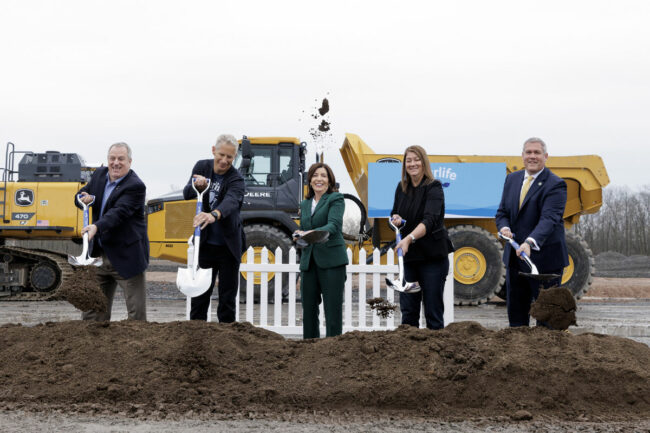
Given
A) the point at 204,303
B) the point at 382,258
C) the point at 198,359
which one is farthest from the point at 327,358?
the point at 382,258

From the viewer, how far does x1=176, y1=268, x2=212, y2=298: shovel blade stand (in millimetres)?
4926

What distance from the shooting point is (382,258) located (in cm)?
1131

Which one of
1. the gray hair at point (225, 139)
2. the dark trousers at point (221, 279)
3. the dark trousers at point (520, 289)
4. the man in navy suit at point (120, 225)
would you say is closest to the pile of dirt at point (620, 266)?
the dark trousers at point (520, 289)

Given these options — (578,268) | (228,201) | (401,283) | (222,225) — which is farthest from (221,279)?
(578,268)

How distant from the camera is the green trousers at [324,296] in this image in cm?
516

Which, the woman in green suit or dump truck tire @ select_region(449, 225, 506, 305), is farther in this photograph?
dump truck tire @ select_region(449, 225, 506, 305)

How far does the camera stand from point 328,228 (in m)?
5.05

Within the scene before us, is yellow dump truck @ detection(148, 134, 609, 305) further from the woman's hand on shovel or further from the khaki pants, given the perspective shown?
the woman's hand on shovel

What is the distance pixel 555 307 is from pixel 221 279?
2.60 meters

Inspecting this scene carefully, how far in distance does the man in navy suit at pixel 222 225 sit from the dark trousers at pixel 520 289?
2177 millimetres

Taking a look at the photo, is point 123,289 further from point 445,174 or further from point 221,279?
point 445,174

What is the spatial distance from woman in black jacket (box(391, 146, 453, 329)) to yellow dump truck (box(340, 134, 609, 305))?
20.0ft

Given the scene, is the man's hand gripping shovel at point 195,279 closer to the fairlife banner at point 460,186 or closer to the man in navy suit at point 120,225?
the man in navy suit at point 120,225

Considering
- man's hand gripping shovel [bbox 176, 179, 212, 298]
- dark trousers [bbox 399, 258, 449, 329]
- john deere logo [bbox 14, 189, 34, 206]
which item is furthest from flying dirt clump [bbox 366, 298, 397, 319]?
john deere logo [bbox 14, 189, 34, 206]
